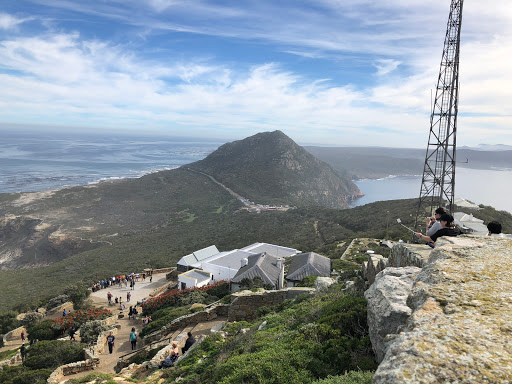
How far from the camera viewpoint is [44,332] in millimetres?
13703

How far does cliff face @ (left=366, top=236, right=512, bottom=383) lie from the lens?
2.12 m

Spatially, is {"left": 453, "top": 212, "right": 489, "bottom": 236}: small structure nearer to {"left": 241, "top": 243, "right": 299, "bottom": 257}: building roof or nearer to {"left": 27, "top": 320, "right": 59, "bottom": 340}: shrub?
{"left": 241, "top": 243, "right": 299, "bottom": 257}: building roof

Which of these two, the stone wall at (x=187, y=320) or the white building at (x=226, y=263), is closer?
the stone wall at (x=187, y=320)

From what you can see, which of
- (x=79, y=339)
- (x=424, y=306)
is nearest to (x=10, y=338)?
(x=79, y=339)

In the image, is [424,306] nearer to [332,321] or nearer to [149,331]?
[332,321]

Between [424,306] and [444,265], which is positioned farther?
[444,265]

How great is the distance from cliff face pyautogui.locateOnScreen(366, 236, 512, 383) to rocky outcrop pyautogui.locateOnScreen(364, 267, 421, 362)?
0.02m

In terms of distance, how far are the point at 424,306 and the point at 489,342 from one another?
630 mm

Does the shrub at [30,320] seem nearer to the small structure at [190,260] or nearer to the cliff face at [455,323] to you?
the small structure at [190,260]

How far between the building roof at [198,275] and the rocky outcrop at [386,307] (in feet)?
58.2

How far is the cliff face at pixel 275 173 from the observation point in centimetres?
7150

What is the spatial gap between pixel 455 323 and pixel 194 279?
63.1ft

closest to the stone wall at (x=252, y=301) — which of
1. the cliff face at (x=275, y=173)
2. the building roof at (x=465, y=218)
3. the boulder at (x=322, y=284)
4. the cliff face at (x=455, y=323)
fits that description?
the boulder at (x=322, y=284)

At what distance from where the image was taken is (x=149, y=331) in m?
12.5
